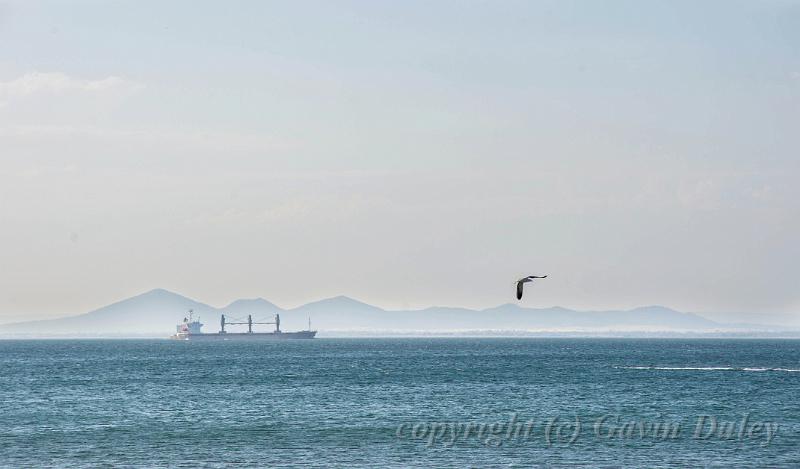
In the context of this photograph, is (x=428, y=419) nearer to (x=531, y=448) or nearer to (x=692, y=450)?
(x=531, y=448)

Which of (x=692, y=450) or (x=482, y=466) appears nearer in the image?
(x=482, y=466)

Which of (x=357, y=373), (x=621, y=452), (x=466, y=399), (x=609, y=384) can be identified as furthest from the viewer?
(x=357, y=373)

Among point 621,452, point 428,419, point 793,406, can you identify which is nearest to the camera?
point 621,452

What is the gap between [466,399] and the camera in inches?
4589

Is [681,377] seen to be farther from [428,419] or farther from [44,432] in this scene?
[44,432]

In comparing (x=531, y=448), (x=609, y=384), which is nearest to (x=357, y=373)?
(x=609, y=384)

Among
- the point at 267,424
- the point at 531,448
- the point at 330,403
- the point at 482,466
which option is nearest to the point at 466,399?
the point at 330,403

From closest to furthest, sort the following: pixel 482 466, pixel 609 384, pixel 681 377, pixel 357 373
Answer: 1. pixel 482 466
2. pixel 609 384
3. pixel 681 377
4. pixel 357 373

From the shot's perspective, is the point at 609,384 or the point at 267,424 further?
the point at 609,384

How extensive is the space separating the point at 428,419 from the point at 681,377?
7595cm

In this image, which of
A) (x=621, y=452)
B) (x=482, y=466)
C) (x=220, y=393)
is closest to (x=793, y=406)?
(x=621, y=452)

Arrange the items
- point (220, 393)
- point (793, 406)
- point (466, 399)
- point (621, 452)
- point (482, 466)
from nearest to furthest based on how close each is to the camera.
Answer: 1. point (482, 466)
2. point (621, 452)
3. point (793, 406)
4. point (466, 399)
5. point (220, 393)

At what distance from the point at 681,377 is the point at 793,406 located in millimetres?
53416

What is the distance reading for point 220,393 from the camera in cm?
12825
